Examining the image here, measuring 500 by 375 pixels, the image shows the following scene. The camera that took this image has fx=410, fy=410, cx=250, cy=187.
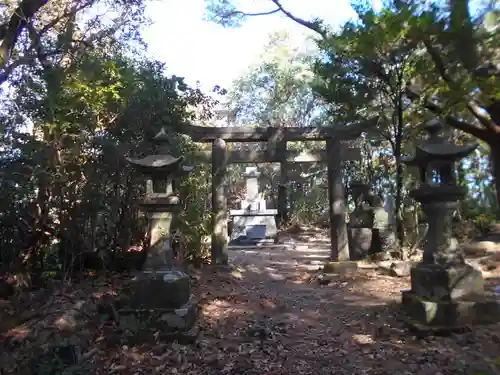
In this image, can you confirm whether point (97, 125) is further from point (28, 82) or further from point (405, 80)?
point (405, 80)

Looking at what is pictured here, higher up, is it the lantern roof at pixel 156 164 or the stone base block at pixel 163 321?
the lantern roof at pixel 156 164

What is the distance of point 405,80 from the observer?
27.3ft

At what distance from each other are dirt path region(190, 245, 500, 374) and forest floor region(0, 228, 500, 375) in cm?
1

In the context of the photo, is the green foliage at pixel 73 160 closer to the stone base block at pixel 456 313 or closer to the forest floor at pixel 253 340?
the forest floor at pixel 253 340

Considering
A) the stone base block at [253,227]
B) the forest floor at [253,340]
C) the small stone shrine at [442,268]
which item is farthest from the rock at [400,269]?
the stone base block at [253,227]

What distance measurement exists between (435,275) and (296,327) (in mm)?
1924

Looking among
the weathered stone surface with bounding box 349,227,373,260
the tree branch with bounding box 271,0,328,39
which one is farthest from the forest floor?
the tree branch with bounding box 271,0,328,39

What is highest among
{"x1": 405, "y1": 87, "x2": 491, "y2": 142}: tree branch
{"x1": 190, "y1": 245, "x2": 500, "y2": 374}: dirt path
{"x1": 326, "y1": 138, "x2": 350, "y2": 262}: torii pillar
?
{"x1": 405, "y1": 87, "x2": 491, "y2": 142}: tree branch

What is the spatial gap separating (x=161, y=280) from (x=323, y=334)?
2196 millimetres

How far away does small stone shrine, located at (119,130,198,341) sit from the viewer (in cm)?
496

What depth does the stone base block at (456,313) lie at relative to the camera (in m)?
4.77

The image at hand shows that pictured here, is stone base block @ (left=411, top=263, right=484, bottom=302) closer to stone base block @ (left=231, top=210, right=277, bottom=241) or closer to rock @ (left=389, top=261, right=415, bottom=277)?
rock @ (left=389, top=261, right=415, bottom=277)

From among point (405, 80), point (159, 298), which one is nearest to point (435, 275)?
point (159, 298)

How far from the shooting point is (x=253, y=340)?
16.7 feet
